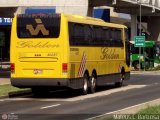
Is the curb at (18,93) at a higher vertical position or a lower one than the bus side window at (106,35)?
lower

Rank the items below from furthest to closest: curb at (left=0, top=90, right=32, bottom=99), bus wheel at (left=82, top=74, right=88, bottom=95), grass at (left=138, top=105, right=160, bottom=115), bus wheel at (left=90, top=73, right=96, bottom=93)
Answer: bus wheel at (left=90, top=73, right=96, bottom=93), bus wheel at (left=82, top=74, right=88, bottom=95), curb at (left=0, top=90, right=32, bottom=99), grass at (left=138, top=105, right=160, bottom=115)

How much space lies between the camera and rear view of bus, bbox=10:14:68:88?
949 inches

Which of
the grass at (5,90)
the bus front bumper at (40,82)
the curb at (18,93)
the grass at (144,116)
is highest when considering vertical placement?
the grass at (144,116)

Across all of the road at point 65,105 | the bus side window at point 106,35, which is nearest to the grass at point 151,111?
the road at point 65,105

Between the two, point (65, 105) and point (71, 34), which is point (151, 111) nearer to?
point (65, 105)

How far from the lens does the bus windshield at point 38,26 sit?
79.7 ft

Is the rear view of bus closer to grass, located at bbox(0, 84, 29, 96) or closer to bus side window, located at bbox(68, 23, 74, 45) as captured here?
bus side window, located at bbox(68, 23, 74, 45)

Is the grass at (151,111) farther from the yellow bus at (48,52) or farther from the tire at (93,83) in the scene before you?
the tire at (93,83)

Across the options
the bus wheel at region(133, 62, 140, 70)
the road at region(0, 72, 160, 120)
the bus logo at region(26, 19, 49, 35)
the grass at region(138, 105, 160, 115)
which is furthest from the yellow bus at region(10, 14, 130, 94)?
the bus wheel at region(133, 62, 140, 70)

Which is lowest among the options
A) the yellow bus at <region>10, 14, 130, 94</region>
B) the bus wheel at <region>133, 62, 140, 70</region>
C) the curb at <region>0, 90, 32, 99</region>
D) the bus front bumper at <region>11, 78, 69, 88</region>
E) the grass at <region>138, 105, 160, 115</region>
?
the bus wheel at <region>133, 62, 140, 70</region>

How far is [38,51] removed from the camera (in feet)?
79.9

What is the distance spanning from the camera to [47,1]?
48469 millimetres

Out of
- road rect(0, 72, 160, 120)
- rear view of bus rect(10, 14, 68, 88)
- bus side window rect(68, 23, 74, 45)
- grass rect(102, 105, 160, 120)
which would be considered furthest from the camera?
bus side window rect(68, 23, 74, 45)

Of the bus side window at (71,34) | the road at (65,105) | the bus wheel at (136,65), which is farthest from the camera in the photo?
the bus wheel at (136,65)
